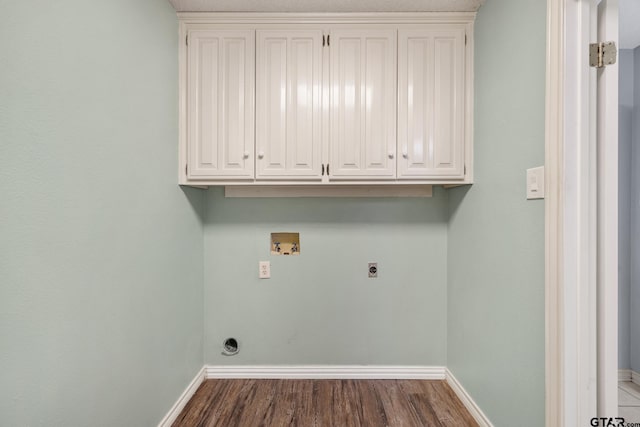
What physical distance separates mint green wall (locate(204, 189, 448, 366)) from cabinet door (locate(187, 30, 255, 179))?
36 cm

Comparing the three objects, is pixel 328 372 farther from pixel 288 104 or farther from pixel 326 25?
pixel 326 25

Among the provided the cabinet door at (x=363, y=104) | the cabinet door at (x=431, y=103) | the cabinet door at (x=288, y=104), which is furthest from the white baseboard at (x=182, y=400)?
the cabinet door at (x=431, y=103)

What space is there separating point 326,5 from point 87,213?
165 centimetres

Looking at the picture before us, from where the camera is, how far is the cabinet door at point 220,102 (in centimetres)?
175

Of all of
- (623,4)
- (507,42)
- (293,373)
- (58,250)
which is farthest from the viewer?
(293,373)

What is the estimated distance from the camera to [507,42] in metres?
1.39

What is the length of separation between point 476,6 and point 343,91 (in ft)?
2.99

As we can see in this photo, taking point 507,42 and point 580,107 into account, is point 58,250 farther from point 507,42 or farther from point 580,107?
point 507,42

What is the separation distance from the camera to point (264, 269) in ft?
6.78

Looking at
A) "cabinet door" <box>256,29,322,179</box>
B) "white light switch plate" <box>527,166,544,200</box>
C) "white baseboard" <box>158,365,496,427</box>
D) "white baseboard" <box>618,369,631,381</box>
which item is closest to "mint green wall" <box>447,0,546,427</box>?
"white light switch plate" <box>527,166,544,200</box>

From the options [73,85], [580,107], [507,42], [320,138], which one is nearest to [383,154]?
[320,138]

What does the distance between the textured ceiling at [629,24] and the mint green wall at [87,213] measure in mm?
2612

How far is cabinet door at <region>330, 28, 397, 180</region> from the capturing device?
175 centimetres

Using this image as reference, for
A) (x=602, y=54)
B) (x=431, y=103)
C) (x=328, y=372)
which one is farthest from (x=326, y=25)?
(x=328, y=372)
